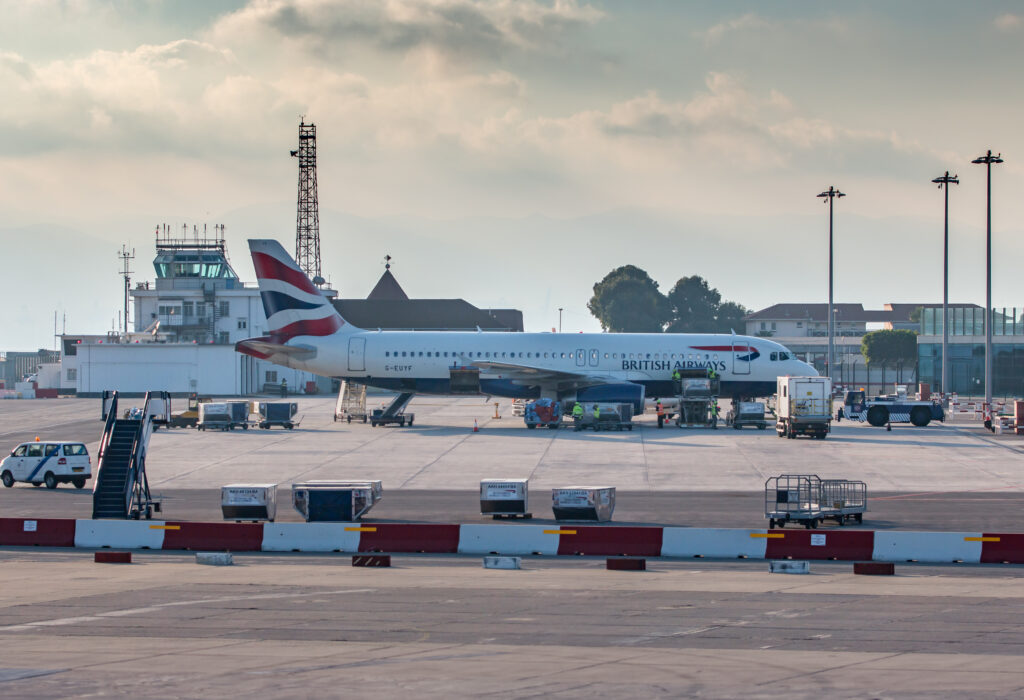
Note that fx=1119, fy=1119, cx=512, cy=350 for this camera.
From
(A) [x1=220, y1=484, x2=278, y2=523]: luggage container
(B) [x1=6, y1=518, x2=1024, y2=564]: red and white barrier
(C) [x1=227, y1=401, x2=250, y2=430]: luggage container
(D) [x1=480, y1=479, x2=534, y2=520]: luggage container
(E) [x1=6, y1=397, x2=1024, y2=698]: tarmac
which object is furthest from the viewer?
(C) [x1=227, y1=401, x2=250, y2=430]: luggage container

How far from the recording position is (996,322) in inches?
4414

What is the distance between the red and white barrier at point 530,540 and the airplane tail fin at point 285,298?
128 feet

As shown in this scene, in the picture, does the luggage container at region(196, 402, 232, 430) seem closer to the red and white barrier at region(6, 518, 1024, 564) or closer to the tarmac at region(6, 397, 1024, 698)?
the tarmac at region(6, 397, 1024, 698)

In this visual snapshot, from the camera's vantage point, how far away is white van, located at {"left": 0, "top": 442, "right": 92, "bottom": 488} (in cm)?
4162

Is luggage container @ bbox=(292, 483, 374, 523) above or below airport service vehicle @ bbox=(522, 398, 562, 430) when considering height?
below

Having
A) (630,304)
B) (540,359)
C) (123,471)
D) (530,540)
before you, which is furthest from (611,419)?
(630,304)

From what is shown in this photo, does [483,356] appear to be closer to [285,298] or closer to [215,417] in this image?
[285,298]

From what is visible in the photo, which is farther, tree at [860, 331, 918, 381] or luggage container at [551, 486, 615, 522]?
tree at [860, 331, 918, 381]

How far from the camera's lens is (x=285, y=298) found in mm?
67500

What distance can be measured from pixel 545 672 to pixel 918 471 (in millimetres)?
33908

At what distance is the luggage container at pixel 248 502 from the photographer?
32.6m

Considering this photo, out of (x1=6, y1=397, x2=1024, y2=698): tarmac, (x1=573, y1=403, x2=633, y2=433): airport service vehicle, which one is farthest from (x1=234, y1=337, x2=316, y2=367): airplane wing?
(x1=6, y1=397, x2=1024, y2=698): tarmac

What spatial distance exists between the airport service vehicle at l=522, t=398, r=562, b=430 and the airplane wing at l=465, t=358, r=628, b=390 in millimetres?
2300

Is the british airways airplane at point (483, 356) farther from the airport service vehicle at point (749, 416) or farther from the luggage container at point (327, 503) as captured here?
the luggage container at point (327, 503)
